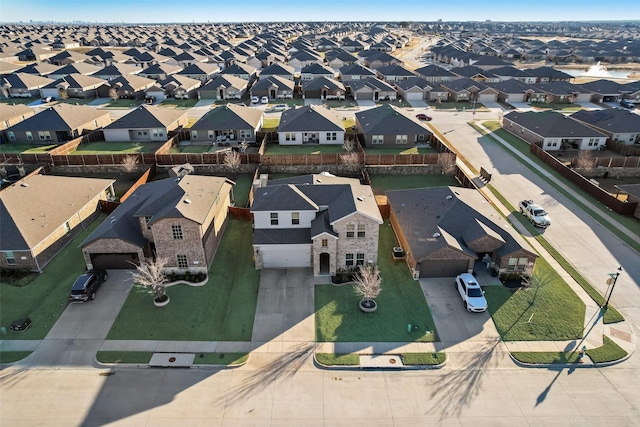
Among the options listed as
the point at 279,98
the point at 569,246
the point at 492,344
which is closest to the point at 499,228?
the point at 569,246

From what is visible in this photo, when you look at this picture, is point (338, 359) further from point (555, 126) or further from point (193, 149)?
point (555, 126)

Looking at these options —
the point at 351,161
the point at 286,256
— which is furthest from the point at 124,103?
the point at 286,256

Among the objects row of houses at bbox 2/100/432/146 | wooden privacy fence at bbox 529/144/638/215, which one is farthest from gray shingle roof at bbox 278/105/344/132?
wooden privacy fence at bbox 529/144/638/215

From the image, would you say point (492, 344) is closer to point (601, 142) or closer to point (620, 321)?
point (620, 321)

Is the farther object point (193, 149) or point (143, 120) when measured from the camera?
point (143, 120)

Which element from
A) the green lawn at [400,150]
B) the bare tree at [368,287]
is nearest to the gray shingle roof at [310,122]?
the green lawn at [400,150]

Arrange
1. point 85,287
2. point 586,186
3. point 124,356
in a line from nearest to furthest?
point 124,356, point 85,287, point 586,186
